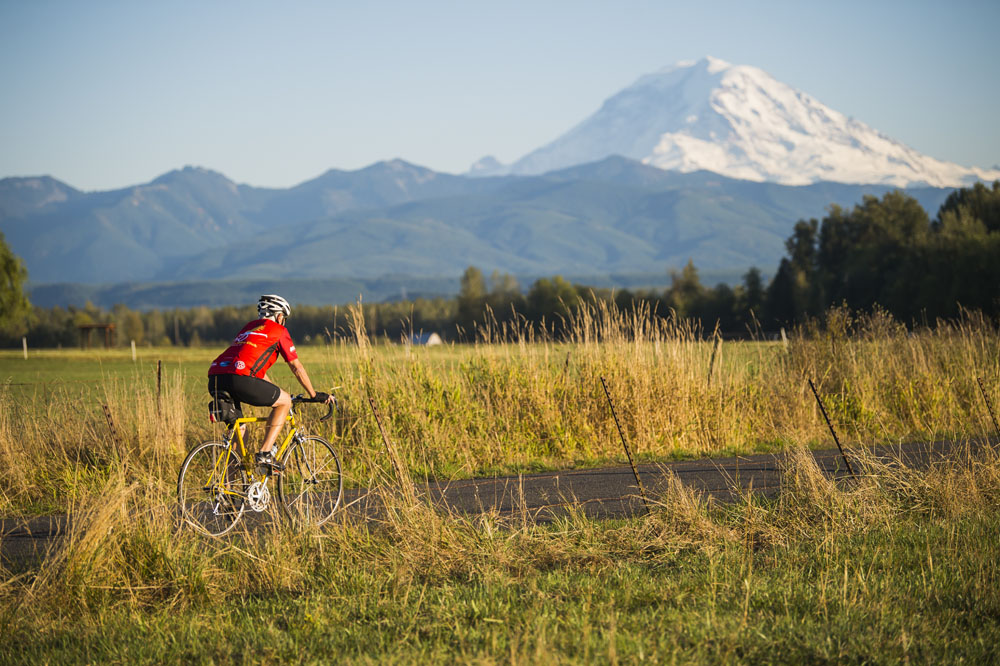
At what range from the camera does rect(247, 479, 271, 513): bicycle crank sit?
341 inches

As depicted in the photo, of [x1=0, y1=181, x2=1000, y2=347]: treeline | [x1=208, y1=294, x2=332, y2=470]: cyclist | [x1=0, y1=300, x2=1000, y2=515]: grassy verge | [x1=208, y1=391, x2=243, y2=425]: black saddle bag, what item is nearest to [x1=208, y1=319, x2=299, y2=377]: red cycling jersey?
[x1=208, y1=294, x2=332, y2=470]: cyclist

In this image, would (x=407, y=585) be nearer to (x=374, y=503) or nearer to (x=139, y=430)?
(x=374, y=503)

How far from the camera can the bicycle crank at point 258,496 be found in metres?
8.66

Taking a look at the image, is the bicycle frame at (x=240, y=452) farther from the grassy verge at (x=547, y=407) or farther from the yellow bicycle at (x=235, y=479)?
the grassy verge at (x=547, y=407)

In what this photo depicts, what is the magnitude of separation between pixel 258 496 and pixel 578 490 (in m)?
3.78

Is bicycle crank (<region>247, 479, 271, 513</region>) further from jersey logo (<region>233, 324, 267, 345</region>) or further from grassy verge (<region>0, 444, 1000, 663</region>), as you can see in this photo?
jersey logo (<region>233, 324, 267, 345</region>)

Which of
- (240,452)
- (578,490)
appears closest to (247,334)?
(240,452)

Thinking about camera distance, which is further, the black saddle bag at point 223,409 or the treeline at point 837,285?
the treeline at point 837,285

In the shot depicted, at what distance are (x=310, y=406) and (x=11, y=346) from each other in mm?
86239

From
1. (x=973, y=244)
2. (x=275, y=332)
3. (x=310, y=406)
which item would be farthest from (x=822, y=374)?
(x=973, y=244)

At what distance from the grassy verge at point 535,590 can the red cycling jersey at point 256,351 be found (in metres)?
1.63

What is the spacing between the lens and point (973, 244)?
46844mm

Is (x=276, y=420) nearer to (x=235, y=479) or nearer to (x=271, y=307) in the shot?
(x=235, y=479)

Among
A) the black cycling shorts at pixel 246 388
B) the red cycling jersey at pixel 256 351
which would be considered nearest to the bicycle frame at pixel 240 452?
the black cycling shorts at pixel 246 388
